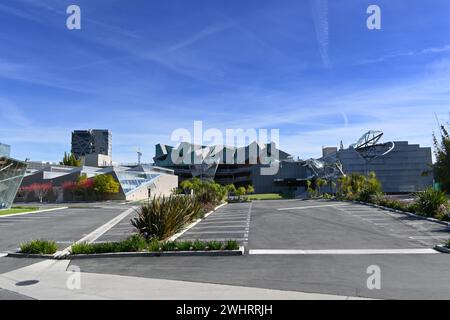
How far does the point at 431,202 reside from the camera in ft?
62.3

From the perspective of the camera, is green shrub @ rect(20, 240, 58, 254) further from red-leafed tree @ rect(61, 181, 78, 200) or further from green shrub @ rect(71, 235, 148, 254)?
red-leafed tree @ rect(61, 181, 78, 200)

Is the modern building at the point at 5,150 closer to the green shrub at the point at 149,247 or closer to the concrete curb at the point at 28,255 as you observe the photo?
the concrete curb at the point at 28,255

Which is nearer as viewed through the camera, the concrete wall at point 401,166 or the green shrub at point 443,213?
the green shrub at point 443,213

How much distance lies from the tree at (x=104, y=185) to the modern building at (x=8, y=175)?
20.0 meters

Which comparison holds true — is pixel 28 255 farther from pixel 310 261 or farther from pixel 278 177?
pixel 278 177

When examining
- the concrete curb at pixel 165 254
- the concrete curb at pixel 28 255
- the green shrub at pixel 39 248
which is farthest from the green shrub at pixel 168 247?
the green shrub at pixel 39 248

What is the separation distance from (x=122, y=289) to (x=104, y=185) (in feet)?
172

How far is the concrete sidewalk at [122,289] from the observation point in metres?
6.54

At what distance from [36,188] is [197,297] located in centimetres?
5981

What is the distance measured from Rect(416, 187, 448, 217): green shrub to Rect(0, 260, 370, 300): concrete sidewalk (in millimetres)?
15136

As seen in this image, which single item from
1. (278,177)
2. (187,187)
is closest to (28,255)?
(187,187)

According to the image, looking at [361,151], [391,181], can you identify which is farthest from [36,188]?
[391,181]

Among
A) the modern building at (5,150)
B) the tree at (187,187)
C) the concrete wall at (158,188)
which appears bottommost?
the concrete wall at (158,188)

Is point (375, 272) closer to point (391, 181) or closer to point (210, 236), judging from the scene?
point (210, 236)
